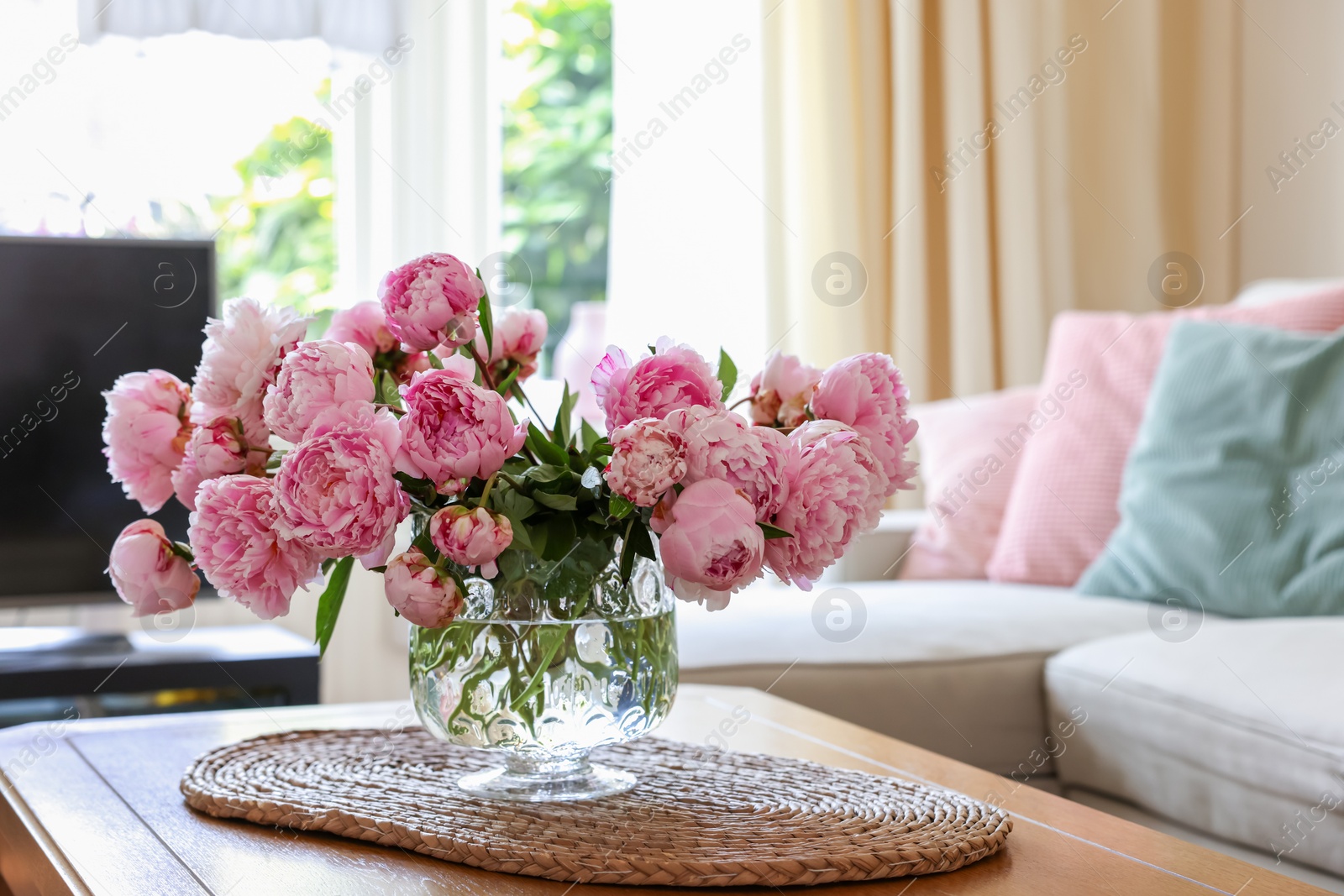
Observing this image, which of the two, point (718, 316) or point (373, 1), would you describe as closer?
point (373, 1)

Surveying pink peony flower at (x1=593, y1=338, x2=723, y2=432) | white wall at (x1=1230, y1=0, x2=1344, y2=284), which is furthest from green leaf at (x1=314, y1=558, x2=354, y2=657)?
white wall at (x1=1230, y1=0, x2=1344, y2=284)

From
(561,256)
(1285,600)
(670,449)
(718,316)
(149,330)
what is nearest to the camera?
(670,449)

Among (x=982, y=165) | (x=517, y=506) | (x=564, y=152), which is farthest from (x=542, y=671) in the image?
(x=564, y=152)

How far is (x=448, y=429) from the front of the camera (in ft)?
2.35

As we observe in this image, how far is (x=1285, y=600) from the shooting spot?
174 centimetres

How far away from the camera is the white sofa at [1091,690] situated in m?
1.28

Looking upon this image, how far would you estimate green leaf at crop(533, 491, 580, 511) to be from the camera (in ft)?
2.54

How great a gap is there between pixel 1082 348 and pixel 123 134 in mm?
1962

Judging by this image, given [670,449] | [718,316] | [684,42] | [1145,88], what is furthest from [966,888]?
[1145,88]

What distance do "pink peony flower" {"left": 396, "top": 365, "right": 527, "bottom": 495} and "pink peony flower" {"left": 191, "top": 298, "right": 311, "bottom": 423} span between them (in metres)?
0.10

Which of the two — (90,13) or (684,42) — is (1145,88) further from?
(90,13)

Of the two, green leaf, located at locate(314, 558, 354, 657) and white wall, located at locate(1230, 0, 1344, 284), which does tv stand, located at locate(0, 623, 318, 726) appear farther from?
white wall, located at locate(1230, 0, 1344, 284)

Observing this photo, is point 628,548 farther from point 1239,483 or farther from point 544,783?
point 1239,483

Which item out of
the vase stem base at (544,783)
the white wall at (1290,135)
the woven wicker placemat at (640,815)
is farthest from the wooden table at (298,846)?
the white wall at (1290,135)
